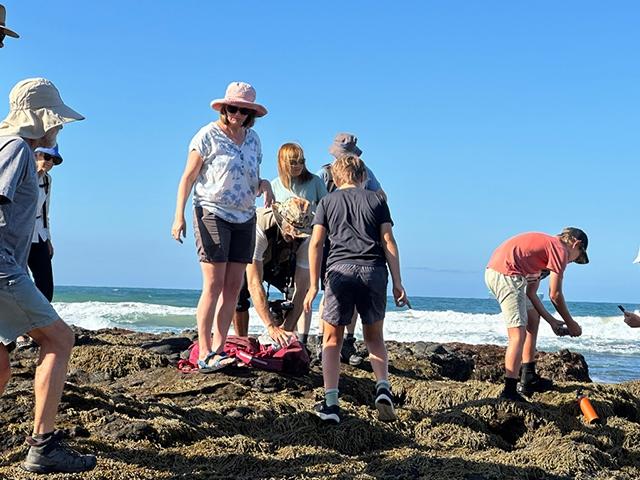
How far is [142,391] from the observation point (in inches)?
237

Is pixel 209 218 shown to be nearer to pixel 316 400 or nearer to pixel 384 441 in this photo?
pixel 316 400

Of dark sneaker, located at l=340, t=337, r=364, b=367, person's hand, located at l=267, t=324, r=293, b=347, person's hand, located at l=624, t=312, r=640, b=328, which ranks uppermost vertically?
person's hand, located at l=624, t=312, r=640, b=328

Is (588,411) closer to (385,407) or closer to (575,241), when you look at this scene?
(575,241)

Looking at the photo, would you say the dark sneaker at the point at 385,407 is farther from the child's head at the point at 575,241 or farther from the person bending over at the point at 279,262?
the child's head at the point at 575,241

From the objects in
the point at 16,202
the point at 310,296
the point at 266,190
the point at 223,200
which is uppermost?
the point at 266,190

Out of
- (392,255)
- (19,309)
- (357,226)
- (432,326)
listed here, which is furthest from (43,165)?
(432,326)

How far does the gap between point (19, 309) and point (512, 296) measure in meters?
4.13

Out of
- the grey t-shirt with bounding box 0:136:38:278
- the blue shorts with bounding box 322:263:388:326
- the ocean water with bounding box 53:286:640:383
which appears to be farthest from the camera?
the ocean water with bounding box 53:286:640:383

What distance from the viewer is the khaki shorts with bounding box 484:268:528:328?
21.3ft

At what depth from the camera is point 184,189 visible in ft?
19.6

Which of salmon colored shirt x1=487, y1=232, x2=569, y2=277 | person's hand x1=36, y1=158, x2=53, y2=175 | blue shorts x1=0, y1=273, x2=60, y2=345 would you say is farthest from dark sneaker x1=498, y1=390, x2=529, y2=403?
person's hand x1=36, y1=158, x2=53, y2=175

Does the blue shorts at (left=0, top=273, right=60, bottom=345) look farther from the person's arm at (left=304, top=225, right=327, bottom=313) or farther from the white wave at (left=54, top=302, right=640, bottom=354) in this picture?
the white wave at (left=54, top=302, right=640, bottom=354)

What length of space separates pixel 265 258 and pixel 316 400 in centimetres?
174

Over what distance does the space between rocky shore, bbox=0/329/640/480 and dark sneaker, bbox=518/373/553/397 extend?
119 mm
